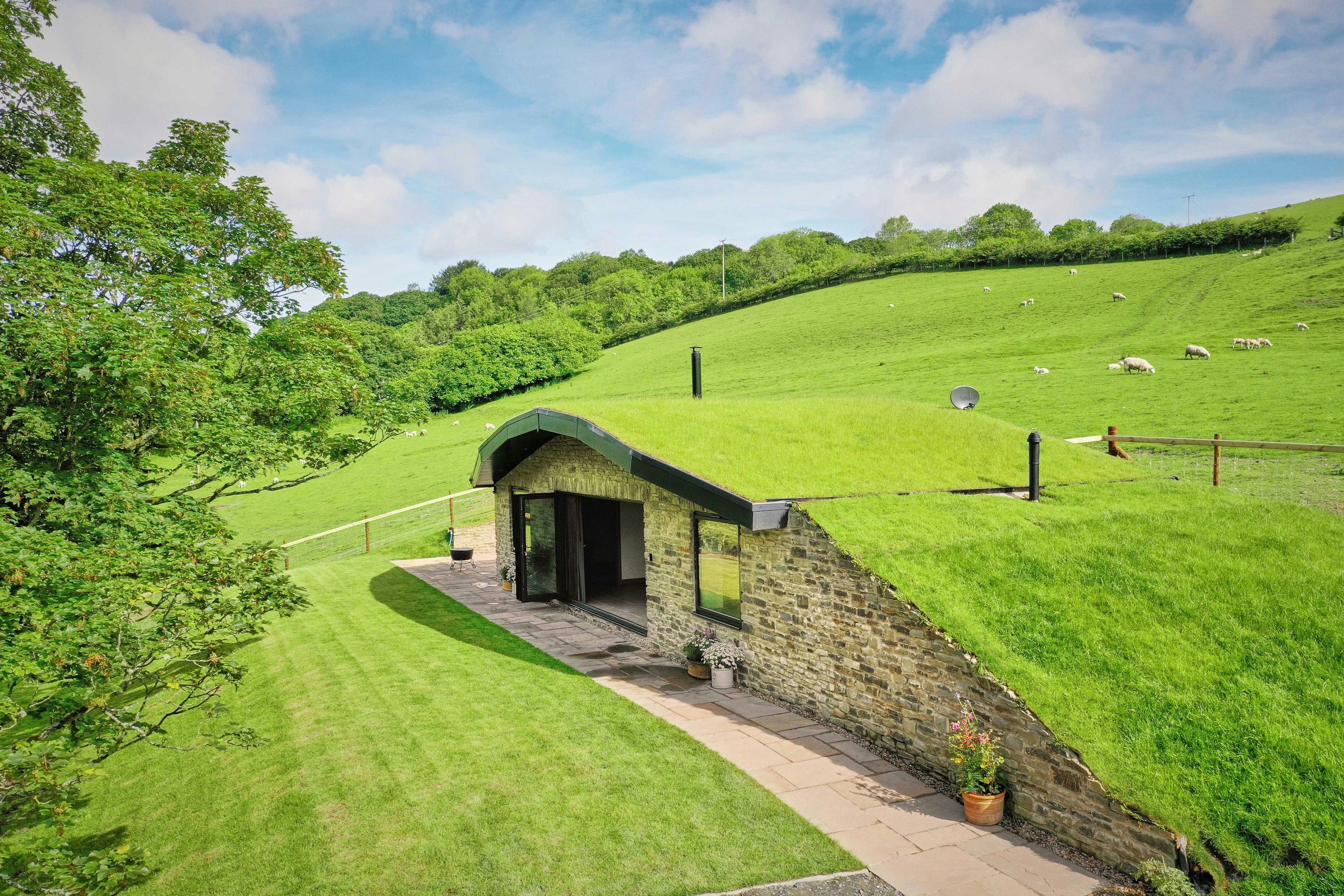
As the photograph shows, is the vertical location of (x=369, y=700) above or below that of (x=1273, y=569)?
below

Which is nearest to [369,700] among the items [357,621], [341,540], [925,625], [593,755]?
[593,755]

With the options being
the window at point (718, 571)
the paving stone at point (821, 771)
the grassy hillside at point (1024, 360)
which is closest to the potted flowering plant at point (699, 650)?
→ the window at point (718, 571)

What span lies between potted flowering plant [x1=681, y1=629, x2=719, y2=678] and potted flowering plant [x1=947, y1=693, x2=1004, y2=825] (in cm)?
444

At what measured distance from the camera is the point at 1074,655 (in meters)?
7.73

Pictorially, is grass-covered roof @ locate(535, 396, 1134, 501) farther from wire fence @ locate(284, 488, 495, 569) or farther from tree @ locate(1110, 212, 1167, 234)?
tree @ locate(1110, 212, 1167, 234)

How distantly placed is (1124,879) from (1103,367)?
35.4 meters

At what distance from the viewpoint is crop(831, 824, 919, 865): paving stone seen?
6.66 m

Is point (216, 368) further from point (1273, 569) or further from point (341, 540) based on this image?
point (341, 540)

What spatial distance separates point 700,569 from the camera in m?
11.9

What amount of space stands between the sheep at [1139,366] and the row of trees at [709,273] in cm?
2925

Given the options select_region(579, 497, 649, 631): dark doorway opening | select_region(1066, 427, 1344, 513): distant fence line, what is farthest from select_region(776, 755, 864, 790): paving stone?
Answer: select_region(579, 497, 649, 631): dark doorway opening

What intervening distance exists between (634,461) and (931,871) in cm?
644

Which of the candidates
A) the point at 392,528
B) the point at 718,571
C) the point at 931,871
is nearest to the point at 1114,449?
the point at 718,571

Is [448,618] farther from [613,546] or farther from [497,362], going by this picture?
[497,362]
